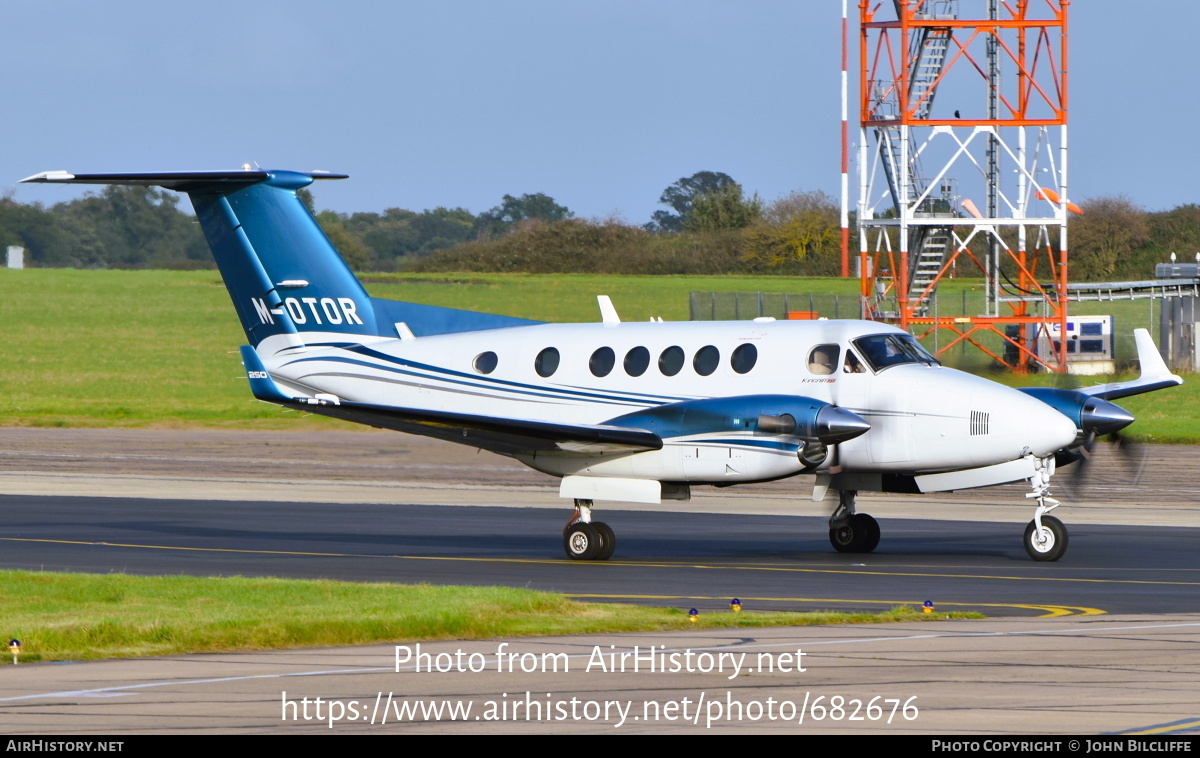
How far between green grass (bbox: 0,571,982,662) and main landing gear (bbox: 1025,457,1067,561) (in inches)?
193

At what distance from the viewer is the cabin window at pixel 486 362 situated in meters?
20.7

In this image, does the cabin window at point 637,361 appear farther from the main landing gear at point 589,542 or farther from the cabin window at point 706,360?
the main landing gear at point 589,542

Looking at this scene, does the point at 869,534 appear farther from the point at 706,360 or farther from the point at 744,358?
the point at 706,360

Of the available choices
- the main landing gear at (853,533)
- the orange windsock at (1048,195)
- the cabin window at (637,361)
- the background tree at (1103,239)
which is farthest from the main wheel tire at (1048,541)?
the background tree at (1103,239)

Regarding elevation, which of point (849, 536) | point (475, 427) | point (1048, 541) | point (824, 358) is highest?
point (824, 358)

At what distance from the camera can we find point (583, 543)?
1927cm

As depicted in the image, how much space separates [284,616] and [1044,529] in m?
9.49

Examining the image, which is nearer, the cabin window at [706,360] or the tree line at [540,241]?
the cabin window at [706,360]

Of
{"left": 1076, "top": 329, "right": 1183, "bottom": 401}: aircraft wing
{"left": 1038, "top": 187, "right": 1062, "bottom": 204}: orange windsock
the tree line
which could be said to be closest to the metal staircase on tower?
{"left": 1038, "top": 187, "right": 1062, "bottom": 204}: orange windsock

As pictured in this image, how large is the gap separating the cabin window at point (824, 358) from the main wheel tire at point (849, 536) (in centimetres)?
226

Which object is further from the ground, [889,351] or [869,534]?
[889,351]

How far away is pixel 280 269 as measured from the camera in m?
22.0

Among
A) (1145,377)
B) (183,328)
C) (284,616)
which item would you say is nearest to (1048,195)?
(1145,377)

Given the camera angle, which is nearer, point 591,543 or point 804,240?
point 591,543
